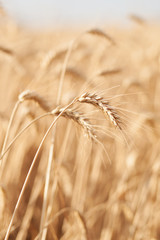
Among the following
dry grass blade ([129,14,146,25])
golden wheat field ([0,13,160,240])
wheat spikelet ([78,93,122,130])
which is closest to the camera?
wheat spikelet ([78,93,122,130])

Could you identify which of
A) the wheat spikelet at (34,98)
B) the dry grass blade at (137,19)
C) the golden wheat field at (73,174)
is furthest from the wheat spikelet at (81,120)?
the dry grass blade at (137,19)

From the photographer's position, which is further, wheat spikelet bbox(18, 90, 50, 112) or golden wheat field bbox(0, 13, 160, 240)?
golden wheat field bbox(0, 13, 160, 240)

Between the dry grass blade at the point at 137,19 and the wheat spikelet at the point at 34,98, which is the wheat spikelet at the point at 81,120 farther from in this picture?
the dry grass blade at the point at 137,19

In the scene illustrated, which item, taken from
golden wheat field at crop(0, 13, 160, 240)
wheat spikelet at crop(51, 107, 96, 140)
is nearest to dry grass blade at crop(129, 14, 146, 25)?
golden wheat field at crop(0, 13, 160, 240)

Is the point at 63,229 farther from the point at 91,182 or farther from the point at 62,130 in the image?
the point at 62,130

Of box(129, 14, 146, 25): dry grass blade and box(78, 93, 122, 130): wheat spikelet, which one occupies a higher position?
box(129, 14, 146, 25): dry grass blade

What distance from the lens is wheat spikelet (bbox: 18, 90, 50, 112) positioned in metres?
1.12

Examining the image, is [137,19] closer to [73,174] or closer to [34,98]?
[73,174]

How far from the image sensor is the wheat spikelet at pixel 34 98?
1.12 meters

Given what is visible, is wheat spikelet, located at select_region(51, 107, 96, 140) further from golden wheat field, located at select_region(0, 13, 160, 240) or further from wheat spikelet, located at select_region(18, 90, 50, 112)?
wheat spikelet, located at select_region(18, 90, 50, 112)

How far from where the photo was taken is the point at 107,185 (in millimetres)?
2260

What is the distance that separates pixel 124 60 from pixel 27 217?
421 cm

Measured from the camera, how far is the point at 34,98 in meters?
1.18

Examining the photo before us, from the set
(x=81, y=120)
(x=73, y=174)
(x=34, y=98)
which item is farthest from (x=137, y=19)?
(x=81, y=120)
